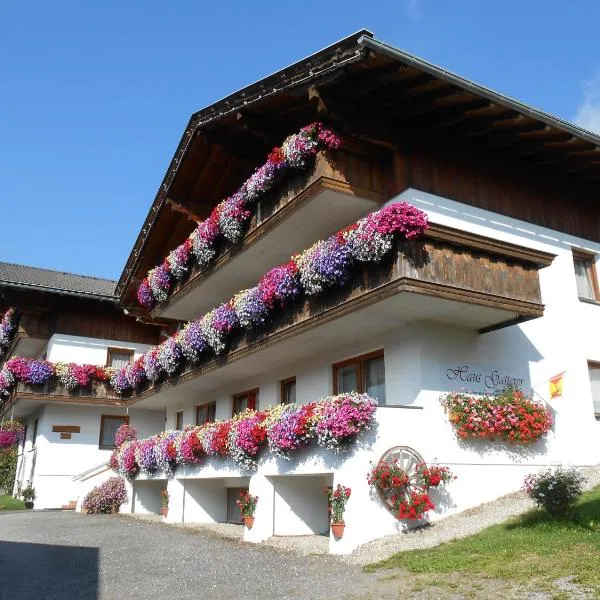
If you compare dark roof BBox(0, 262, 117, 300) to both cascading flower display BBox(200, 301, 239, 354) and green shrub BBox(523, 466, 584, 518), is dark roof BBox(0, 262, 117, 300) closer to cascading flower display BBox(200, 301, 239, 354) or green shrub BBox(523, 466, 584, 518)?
cascading flower display BBox(200, 301, 239, 354)

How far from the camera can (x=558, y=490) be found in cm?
881

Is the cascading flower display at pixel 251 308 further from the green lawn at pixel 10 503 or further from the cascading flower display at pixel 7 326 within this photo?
the cascading flower display at pixel 7 326

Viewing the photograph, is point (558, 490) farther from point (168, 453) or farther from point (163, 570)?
point (168, 453)

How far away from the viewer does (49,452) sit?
2598 cm

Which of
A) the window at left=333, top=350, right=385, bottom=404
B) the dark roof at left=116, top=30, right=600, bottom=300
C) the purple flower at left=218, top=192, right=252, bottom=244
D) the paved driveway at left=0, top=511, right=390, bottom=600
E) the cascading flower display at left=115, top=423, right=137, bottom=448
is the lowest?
the paved driveway at left=0, top=511, right=390, bottom=600

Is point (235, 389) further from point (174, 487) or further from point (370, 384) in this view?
point (370, 384)

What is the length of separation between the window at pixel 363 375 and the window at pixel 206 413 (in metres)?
7.11

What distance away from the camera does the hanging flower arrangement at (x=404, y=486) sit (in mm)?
9914

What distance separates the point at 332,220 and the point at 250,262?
3329 mm

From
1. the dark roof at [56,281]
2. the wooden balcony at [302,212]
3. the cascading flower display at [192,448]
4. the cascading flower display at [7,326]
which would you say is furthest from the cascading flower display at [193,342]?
the cascading flower display at [7,326]

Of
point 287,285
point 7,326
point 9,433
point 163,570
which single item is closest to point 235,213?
point 287,285

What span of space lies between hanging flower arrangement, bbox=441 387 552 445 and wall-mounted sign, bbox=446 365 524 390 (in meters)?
0.18

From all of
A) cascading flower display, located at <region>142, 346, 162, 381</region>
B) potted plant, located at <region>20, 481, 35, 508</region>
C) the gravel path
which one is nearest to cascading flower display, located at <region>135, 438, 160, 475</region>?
cascading flower display, located at <region>142, 346, 162, 381</region>

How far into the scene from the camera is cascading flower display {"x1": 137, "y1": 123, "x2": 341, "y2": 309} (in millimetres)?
12242
